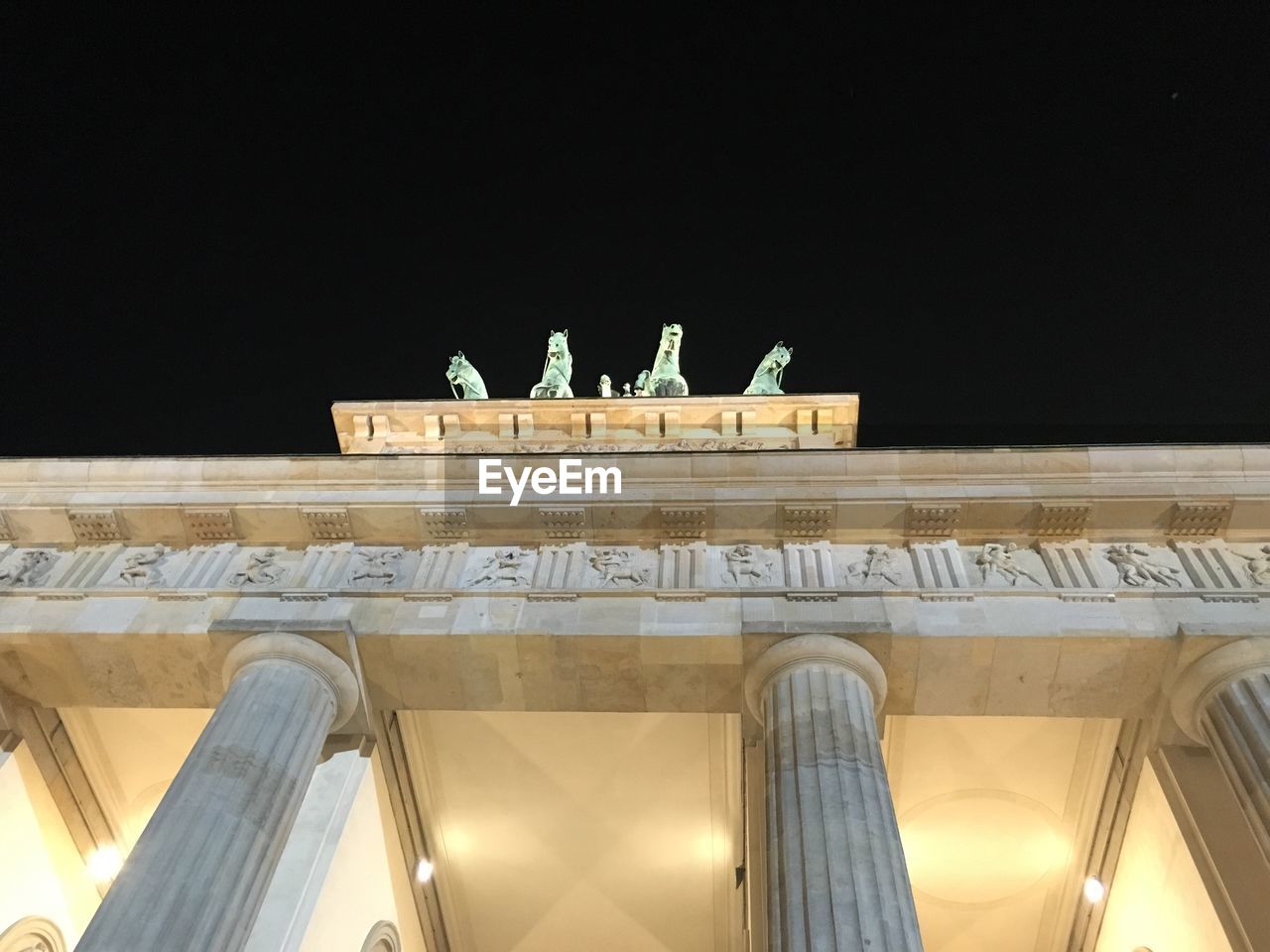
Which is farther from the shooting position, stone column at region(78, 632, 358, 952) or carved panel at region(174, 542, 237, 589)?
carved panel at region(174, 542, 237, 589)

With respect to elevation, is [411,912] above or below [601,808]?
below

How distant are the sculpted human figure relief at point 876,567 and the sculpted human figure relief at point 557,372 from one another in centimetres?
1083

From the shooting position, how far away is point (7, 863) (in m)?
12.1

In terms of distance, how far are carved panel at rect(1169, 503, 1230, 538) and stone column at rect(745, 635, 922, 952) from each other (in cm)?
454

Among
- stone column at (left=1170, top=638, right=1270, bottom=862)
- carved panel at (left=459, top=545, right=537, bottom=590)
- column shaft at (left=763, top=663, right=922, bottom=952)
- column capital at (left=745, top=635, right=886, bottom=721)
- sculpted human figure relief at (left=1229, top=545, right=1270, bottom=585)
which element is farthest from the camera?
carved panel at (left=459, top=545, right=537, bottom=590)

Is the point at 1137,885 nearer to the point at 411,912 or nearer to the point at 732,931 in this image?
the point at 732,931

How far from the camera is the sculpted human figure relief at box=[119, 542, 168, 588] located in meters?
12.5

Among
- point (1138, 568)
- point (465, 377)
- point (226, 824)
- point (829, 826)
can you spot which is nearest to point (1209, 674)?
point (1138, 568)

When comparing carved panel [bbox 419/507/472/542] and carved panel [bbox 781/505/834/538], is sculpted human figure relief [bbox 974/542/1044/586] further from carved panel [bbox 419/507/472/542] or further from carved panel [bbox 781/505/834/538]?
carved panel [bbox 419/507/472/542]

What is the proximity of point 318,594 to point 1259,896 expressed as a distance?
36.9ft

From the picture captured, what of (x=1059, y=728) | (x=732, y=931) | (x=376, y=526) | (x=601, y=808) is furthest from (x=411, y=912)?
(x=1059, y=728)

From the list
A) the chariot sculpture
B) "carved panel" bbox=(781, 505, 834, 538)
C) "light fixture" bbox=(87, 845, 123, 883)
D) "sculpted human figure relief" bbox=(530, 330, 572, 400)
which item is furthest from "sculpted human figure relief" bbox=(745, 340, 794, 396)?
"light fixture" bbox=(87, 845, 123, 883)

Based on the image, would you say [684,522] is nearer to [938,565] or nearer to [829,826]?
[938,565]

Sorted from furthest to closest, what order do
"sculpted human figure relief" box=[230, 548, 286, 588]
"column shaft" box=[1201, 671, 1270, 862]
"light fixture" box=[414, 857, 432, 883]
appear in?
"light fixture" box=[414, 857, 432, 883] → "sculpted human figure relief" box=[230, 548, 286, 588] → "column shaft" box=[1201, 671, 1270, 862]
